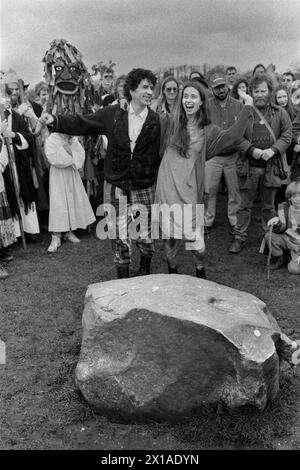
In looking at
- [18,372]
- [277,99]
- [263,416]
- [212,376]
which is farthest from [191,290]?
[277,99]

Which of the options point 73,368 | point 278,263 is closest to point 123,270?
point 73,368

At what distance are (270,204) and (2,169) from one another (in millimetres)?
2867

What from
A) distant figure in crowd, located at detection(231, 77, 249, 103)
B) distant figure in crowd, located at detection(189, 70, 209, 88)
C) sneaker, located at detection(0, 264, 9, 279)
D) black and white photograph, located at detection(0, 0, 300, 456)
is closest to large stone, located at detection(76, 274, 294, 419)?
black and white photograph, located at detection(0, 0, 300, 456)

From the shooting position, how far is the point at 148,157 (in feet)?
12.8

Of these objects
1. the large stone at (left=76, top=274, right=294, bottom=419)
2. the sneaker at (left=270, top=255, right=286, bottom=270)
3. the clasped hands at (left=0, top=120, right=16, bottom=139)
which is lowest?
the sneaker at (left=270, top=255, right=286, bottom=270)

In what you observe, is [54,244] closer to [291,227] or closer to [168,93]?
[168,93]

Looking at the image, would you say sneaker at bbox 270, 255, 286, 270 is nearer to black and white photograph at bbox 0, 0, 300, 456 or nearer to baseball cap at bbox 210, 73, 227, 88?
black and white photograph at bbox 0, 0, 300, 456

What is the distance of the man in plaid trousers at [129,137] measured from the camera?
3.82 metres

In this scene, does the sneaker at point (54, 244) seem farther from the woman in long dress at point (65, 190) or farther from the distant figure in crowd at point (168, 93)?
the distant figure in crowd at point (168, 93)

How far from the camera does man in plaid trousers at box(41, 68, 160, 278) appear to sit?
12.5ft

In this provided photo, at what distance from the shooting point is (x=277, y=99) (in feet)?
19.3

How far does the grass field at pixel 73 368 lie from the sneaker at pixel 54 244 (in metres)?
0.08

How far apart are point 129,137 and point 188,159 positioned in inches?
20.3

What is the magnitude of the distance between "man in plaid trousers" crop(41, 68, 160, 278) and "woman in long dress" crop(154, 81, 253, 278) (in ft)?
0.42
